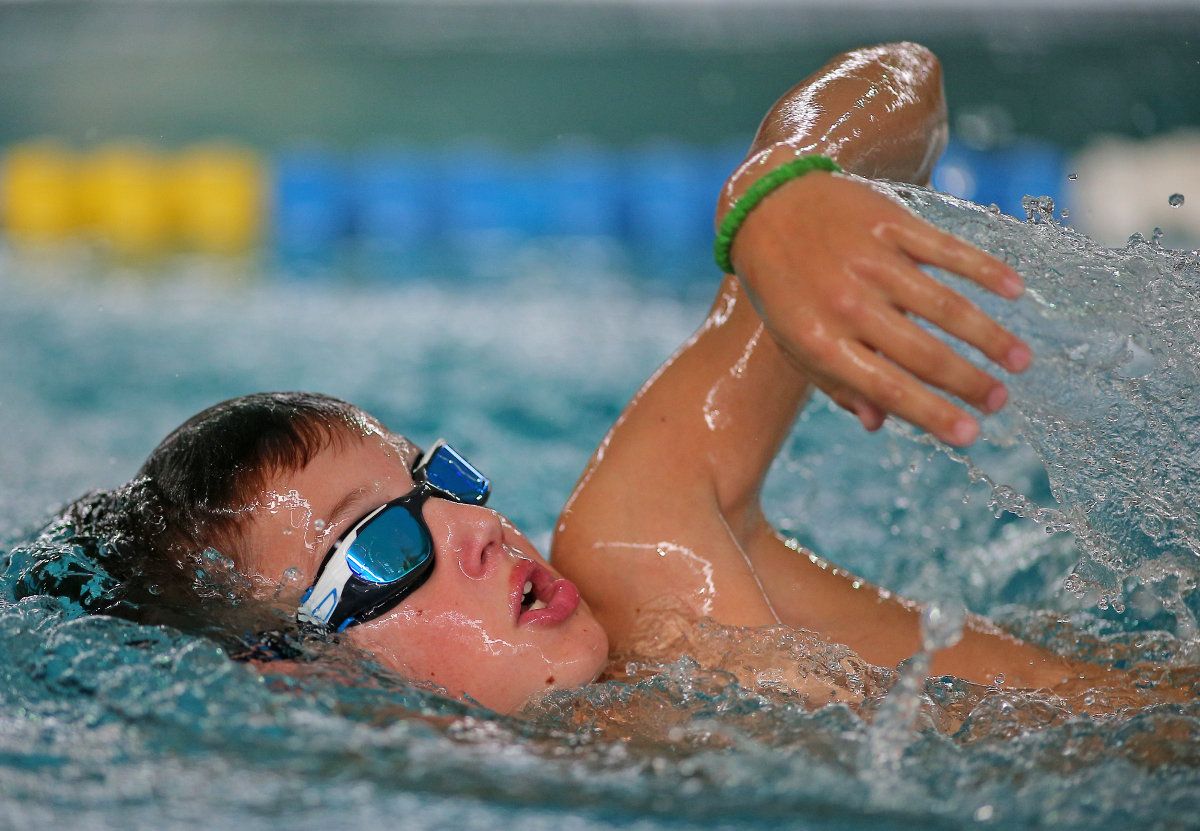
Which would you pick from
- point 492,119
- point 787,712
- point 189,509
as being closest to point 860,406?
point 787,712

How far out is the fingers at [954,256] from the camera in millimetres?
967

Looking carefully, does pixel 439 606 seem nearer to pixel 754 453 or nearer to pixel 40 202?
pixel 754 453

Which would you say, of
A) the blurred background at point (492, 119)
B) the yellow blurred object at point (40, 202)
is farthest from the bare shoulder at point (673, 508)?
the yellow blurred object at point (40, 202)

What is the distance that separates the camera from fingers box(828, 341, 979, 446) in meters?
0.95

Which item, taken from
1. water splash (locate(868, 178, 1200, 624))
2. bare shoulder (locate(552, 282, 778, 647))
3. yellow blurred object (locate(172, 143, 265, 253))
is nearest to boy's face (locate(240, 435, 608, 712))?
bare shoulder (locate(552, 282, 778, 647))

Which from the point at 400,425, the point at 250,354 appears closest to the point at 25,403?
the point at 250,354

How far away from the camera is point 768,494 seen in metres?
2.55

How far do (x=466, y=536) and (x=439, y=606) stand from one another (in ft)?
0.26

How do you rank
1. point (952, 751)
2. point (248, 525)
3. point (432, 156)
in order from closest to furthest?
1. point (952, 751)
2. point (248, 525)
3. point (432, 156)

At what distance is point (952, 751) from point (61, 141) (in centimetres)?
544

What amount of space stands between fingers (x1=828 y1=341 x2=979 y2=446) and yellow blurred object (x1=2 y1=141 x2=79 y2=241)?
4.75 meters

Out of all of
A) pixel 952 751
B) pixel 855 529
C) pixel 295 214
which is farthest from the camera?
pixel 295 214

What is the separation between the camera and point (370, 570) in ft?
4.32

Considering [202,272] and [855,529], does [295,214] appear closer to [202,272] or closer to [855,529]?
[202,272]
